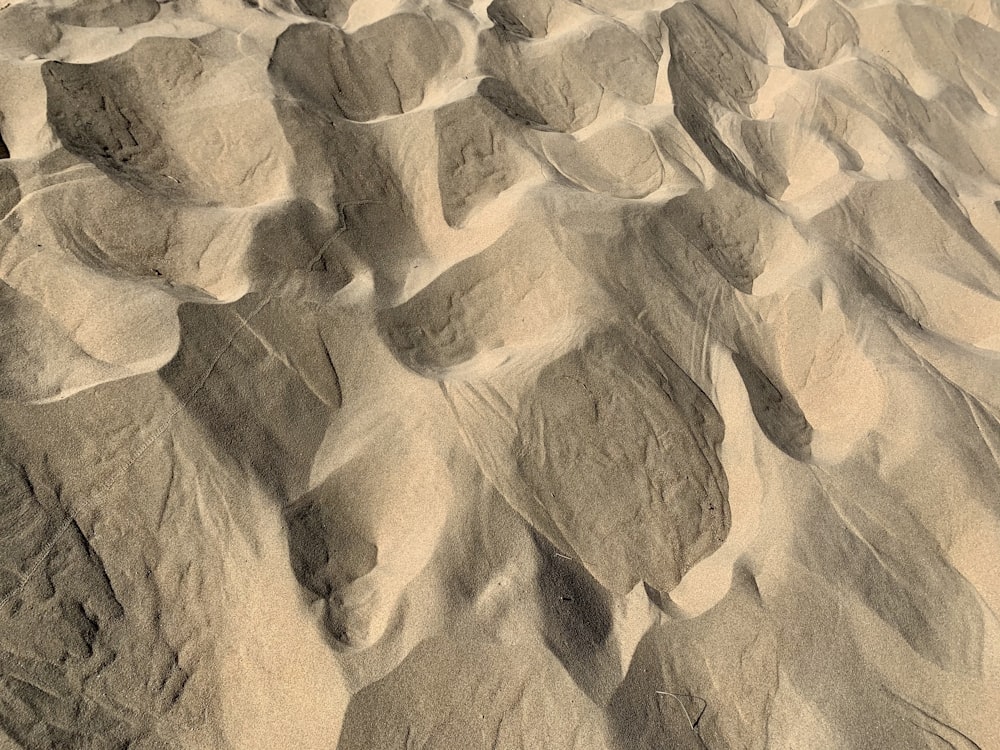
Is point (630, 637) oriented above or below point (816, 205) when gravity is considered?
below

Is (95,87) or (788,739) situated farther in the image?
(95,87)

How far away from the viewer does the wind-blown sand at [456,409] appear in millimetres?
910

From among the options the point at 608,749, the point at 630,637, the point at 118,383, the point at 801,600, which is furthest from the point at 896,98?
the point at 118,383

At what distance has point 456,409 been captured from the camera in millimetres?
1076

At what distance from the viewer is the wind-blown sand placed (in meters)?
0.91

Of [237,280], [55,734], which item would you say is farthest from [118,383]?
[55,734]

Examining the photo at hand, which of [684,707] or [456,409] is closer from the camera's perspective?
[684,707]

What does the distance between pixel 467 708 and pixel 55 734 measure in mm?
469

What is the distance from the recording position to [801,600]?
1013 mm

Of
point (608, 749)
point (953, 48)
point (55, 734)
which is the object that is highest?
point (953, 48)

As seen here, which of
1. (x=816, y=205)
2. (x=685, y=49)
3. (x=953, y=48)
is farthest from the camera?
(x=953, y=48)

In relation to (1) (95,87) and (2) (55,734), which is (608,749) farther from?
(1) (95,87)

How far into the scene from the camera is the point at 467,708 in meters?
0.90

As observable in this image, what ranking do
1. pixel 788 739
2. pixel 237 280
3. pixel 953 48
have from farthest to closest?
1. pixel 953 48
2. pixel 237 280
3. pixel 788 739
